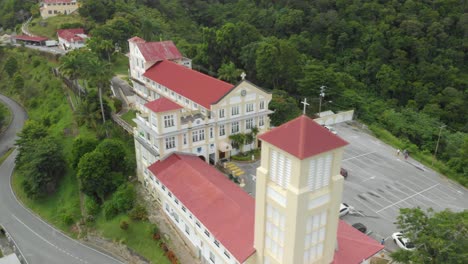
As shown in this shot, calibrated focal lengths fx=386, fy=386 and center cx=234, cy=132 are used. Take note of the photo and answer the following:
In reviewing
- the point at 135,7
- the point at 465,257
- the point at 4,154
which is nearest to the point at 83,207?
the point at 4,154

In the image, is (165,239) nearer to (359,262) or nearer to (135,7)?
(359,262)

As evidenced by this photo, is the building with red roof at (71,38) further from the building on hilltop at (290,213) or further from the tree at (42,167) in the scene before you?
the building on hilltop at (290,213)

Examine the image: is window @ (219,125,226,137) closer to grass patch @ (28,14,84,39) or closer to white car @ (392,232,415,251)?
white car @ (392,232,415,251)

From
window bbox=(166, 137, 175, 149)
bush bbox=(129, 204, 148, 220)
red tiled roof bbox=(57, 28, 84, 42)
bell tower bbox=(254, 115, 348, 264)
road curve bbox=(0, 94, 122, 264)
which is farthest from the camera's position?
red tiled roof bbox=(57, 28, 84, 42)

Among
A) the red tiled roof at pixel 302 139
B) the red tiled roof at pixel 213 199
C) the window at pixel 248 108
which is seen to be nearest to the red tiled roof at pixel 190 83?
the window at pixel 248 108

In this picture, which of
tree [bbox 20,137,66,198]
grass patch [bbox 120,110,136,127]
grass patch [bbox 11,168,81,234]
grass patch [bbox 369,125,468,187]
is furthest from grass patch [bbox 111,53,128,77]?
grass patch [bbox 369,125,468,187]

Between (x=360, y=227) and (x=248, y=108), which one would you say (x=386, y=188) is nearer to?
(x=360, y=227)
